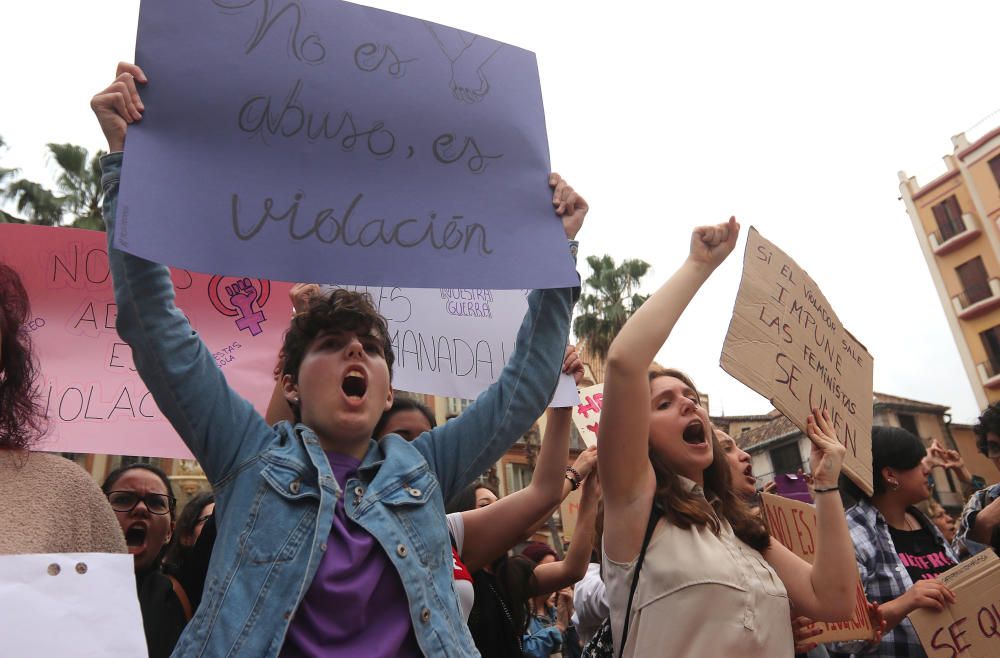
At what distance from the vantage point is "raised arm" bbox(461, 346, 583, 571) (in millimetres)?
2482

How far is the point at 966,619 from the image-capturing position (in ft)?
11.0

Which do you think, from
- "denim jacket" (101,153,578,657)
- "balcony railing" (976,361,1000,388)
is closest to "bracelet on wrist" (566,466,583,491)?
"denim jacket" (101,153,578,657)

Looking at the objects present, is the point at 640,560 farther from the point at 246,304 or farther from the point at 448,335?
the point at 246,304

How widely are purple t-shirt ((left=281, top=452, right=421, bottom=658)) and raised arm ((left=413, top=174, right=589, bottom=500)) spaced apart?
0.40 m

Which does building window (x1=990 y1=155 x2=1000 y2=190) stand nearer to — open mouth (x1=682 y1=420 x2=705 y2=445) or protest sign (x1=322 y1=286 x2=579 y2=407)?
protest sign (x1=322 y1=286 x2=579 y2=407)

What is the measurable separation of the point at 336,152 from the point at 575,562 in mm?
2038

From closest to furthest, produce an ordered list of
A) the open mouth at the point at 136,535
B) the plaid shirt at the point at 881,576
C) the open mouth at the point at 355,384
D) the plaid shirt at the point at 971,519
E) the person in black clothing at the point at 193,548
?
the open mouth at the point at 355,384 < the person in black clothing at the point at 193,548 < the open mouth at the point at 136,535 < the plaid shirt at the point at 881,576 < the plaid shirt at the point at 971,519

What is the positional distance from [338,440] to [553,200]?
99cm

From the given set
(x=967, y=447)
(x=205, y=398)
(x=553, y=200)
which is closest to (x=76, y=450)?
(x=205, y=398)

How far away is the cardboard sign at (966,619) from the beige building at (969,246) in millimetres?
35819

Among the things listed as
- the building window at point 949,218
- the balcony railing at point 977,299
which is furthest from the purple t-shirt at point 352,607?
the building window at point 949,218

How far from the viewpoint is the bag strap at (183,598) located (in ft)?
7.51

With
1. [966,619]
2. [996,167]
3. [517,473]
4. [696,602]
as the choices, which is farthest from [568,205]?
[996,167]

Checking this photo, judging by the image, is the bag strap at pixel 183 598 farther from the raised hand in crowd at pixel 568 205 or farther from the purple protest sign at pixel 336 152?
the raised hand in crowd at pixel 568 205
